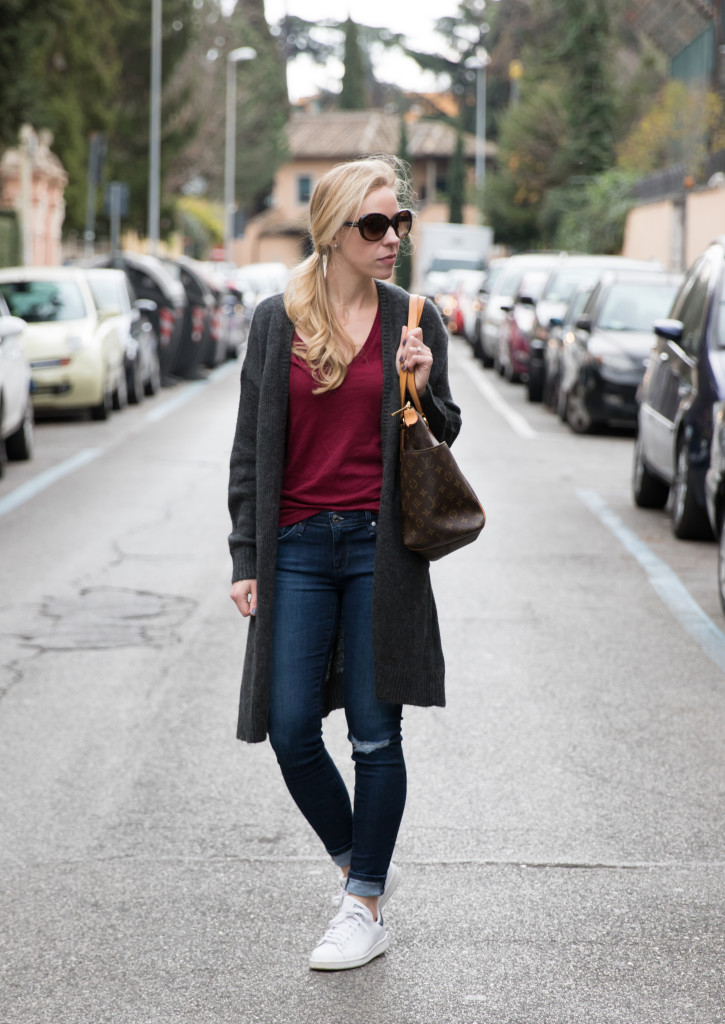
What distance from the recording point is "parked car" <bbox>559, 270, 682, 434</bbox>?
16391mm

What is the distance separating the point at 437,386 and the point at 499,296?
2470cm

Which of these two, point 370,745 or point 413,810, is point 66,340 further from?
point 370,745

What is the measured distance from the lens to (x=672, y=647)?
7.39 meters

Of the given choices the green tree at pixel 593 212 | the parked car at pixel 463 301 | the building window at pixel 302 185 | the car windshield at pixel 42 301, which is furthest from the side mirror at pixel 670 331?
the building window at pixel 302 185

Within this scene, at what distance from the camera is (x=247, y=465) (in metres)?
3.88

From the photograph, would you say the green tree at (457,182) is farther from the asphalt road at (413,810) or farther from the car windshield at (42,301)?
the asphalt road at (413,810)

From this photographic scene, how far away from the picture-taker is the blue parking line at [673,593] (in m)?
7.48

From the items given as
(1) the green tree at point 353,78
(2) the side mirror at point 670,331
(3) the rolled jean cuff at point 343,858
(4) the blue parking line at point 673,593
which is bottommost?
(4) the blue parking line at point 673,593

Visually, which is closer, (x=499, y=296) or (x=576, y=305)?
(x=576, y=305)

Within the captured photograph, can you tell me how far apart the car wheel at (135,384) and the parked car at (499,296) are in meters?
7.68

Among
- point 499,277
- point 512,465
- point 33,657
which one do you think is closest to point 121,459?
point 512,465

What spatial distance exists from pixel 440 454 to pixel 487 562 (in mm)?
6043

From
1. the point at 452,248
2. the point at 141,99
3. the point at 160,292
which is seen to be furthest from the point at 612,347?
the point at 141,99

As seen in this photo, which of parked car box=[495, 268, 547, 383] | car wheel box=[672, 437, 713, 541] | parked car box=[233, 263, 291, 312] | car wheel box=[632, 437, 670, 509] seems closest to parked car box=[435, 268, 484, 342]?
parked car box=[233, 263, 291, 312]
